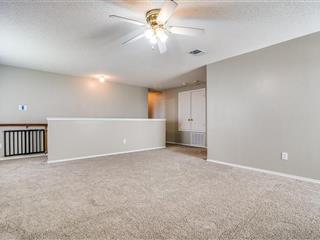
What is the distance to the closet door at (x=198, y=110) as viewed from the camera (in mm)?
6520

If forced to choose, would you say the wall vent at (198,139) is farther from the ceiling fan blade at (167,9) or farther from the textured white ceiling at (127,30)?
the ceiling fan blade at (167,9)

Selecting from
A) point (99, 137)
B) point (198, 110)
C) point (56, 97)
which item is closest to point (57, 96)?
point (56, 97)

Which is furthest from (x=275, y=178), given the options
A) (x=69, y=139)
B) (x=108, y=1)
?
(x=69, y=139)

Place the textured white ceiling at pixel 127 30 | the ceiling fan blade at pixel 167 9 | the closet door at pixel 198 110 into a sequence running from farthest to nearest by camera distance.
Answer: the closet door at pixel 198 110
the textured white ceiling at pixel 127 30
the ceiling fan blade at pixel 167 9

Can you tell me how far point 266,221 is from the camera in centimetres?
178

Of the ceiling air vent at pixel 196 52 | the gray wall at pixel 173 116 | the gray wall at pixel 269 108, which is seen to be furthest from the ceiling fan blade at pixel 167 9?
the gray wall at pixel 173 116

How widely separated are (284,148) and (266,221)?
6.17ft

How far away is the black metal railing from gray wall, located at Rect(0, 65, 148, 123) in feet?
1.10

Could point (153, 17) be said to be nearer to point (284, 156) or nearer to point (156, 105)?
point (284, 156)

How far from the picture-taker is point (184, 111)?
A: 7.22 m

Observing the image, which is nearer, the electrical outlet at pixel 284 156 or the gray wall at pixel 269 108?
the gray wall at pixel 269 108

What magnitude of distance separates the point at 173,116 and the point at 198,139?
1.60 metres

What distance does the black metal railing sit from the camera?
4.54 meters

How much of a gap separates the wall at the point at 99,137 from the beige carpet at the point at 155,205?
91 cm
